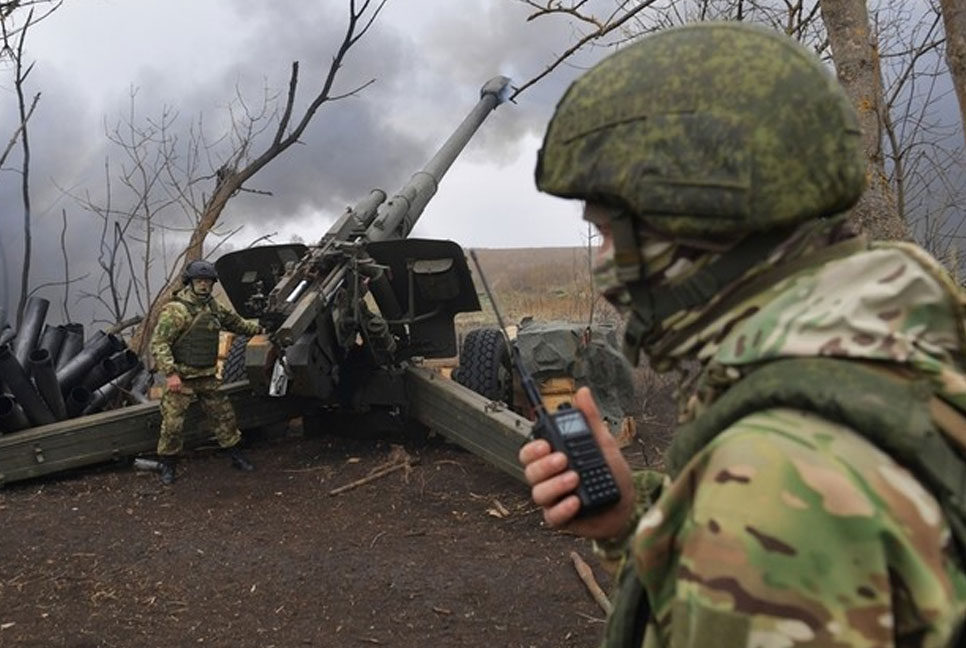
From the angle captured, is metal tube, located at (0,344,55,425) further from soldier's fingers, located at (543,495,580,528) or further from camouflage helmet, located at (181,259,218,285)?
soldier's fingers, located at (543,495,580,528)

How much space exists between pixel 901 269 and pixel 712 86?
1.06ft

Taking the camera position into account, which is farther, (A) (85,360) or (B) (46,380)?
(A) (85,360)

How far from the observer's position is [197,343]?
8.09 metres

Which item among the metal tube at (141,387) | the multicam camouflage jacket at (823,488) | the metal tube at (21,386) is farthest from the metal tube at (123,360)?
the multicam camouflage jacket at (823,488)

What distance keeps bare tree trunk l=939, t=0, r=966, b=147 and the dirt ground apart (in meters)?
3.01

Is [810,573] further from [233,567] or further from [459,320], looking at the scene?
[459,320]

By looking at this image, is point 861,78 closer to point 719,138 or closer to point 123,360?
point 719,138

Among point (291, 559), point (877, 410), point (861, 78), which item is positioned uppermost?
point (861, 78)

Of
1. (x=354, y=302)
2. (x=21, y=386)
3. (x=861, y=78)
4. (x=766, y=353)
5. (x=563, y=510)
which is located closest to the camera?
(x=766, y=353)

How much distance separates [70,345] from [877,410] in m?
8.87

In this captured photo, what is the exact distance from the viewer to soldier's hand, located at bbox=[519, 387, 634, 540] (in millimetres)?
1518

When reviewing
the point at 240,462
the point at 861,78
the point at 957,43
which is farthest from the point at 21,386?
the point at 957,43

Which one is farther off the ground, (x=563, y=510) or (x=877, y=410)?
(x=877, y=410)

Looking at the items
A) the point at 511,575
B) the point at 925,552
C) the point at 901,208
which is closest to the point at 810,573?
the point at 925,552
